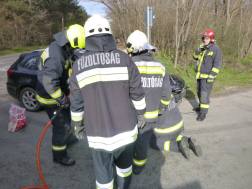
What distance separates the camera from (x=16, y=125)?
408cm

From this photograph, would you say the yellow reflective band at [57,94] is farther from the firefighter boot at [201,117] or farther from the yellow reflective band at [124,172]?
the firefighter boot at [201,117]

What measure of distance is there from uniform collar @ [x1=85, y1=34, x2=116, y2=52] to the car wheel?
372 cm

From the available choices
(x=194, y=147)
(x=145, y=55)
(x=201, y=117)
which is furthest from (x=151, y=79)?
(x=201, y=117)

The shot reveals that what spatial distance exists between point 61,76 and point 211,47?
11.8ft

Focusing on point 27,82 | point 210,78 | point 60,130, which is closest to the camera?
point 60,130

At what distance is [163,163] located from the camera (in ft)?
10.2

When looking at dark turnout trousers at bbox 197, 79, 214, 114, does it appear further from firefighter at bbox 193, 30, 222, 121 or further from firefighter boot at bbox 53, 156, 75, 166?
firefighter boot at bbox 53, 156, 75, 166

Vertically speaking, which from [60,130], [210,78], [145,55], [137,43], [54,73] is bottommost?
[60,130]

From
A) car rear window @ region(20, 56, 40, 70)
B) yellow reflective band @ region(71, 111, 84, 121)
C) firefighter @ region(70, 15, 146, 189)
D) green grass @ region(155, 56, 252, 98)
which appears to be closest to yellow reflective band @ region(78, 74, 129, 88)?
firefighter @ region(70, 15, 146, 189)

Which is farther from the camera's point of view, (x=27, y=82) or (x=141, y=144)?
(x=27, y=82)

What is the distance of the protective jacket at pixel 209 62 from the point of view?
4.49 meters

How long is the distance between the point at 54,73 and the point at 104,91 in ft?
3.51

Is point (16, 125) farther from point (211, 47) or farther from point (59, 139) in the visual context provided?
point (211, 47)

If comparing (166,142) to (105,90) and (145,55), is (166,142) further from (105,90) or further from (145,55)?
(105,90)
